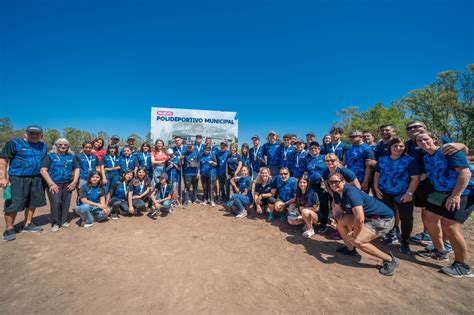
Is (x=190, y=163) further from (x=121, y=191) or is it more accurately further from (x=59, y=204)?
(x=59, y=204)

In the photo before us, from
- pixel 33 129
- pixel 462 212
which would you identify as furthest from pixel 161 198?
pixel 462 212

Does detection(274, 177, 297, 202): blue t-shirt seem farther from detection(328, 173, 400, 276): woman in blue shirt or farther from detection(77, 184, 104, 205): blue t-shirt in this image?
detection(77, 184, 104, 205): blue t-shirt

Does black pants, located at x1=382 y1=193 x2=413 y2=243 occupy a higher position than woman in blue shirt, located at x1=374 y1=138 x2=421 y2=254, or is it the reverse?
woman in blue shirt, located at x1=374 y1=138 x2=421 y2=254

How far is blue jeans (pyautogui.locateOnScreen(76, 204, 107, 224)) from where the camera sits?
5.19m

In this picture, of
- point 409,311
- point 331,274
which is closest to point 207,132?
point 331,274

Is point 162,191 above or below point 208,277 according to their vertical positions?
above

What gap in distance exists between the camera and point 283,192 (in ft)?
18.4

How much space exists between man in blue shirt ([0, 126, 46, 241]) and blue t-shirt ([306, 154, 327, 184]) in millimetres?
6146

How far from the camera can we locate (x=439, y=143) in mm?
3629

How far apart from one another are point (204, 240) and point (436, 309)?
11.9 feet

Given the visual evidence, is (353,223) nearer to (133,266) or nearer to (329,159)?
(329,159)

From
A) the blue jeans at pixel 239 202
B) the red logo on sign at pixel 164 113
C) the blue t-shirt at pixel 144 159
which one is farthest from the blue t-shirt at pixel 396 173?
the red logo on sign at pixel 164 113

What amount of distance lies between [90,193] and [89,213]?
1.76 feet

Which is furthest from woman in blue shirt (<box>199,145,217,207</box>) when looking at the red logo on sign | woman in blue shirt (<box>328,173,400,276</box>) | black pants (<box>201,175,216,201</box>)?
woman in blue shirt (<box>328,173,400,276</box>)
